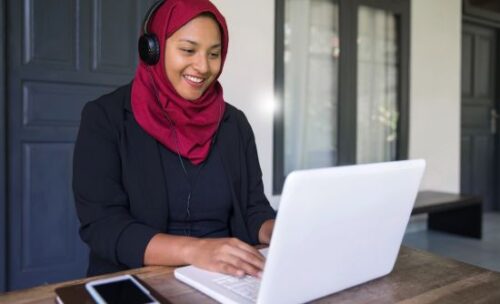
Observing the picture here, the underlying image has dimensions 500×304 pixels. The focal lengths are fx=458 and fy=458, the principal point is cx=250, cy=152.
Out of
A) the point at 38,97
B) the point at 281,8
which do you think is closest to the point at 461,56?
the point at 281,8

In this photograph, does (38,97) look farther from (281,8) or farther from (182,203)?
(281,8)

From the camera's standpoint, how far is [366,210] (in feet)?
2.43

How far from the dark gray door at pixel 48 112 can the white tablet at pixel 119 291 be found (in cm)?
179

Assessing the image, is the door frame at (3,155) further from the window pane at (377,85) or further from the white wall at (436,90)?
the white wall at (436,90)

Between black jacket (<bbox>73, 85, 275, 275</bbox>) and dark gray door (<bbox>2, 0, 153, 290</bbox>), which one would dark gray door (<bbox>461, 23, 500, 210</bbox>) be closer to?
dark gray door (<bbox>2, 0, 153, 290</bbox>)

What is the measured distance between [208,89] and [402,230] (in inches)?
28.8

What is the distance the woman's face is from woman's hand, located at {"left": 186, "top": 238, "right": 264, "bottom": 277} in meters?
0.53

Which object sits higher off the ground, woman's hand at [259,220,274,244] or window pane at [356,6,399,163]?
window pane at [356,6,399,163]

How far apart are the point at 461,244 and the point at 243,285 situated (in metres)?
3.57

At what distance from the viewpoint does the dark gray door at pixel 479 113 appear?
4.93m

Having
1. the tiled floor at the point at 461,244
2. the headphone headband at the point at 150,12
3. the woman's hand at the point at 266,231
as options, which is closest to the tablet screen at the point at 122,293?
the woman's hand at the point at 266,231

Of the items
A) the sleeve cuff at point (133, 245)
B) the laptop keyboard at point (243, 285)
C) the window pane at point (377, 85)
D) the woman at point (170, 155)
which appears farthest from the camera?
the window pane at point (377, 85)

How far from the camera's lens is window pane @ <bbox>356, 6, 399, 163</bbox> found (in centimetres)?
394

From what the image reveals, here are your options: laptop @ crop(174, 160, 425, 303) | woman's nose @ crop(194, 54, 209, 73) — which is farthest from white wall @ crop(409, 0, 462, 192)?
laptop @ crop(174, 160, 425, 303)
